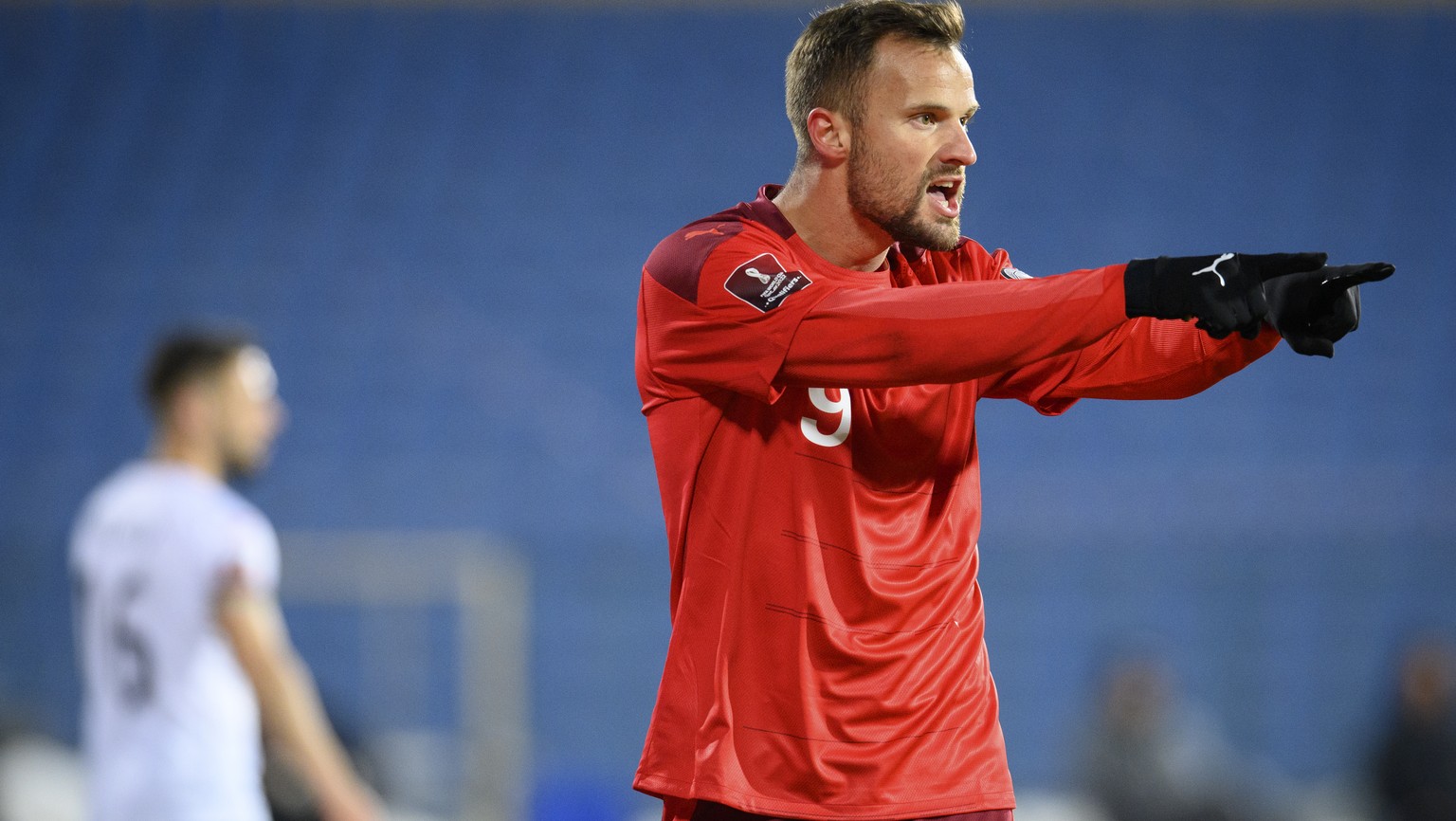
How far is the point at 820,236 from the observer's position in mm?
2773

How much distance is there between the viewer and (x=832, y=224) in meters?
2.76

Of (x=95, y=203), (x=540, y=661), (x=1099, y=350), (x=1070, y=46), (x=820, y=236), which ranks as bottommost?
(x=540, y=661)

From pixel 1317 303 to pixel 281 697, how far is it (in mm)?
3019

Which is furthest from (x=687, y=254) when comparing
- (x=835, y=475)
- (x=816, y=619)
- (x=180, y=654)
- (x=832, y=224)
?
(x=180, y=654)

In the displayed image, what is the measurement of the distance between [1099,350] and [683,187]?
9.08 metres

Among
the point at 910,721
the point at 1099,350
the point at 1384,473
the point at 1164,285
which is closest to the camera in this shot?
the point at 1164,285

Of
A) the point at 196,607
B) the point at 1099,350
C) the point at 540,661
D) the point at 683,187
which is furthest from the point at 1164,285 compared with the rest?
the point at 683,187

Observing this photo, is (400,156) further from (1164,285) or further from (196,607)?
(1164,285)

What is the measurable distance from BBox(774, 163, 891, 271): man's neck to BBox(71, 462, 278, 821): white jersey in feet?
7.75

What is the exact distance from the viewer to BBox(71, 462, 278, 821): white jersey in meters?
4.51

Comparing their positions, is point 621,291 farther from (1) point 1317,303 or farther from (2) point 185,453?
(1) point 1317,303

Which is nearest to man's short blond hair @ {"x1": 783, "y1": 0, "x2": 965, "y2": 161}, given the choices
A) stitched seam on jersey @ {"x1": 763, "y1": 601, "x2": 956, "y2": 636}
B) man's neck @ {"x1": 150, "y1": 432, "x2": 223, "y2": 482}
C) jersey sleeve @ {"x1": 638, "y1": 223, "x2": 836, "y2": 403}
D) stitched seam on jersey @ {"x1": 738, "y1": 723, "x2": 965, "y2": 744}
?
jersey sleeve @ {"x1": 638, "y1": 223, "x2": 836, "y2": 403}

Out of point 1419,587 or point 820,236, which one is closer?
point 820,236

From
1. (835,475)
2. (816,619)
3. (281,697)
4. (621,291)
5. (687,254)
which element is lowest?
(281,697)
